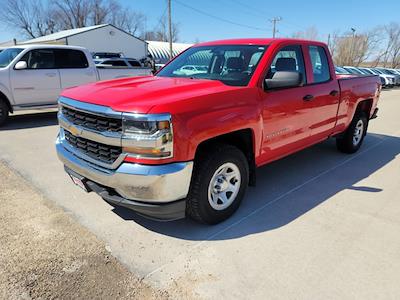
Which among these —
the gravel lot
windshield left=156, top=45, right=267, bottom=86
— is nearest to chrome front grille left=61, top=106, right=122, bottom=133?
the gravel lot

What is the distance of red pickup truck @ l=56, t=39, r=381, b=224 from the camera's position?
2.64 m

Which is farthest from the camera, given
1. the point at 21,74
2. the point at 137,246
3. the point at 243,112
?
the point at 21,74

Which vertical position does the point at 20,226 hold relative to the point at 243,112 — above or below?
below

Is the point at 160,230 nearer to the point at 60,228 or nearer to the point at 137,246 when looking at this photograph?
the point at 137,246

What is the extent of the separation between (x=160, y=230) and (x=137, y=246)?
349mm

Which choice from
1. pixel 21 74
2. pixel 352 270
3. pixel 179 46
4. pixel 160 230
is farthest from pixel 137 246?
pixel 179 46

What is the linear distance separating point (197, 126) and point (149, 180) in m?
0.62

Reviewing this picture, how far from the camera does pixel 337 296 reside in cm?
240

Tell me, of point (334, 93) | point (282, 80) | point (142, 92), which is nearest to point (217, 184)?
point (142, 92)

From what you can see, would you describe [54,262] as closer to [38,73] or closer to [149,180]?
[149,180]

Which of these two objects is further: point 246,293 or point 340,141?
point 340,141

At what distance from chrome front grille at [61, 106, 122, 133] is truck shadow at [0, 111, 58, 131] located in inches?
212

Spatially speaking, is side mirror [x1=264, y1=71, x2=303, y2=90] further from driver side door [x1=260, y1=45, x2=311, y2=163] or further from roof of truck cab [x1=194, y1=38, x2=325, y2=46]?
roof of truck cab [x1=194, y1=38, x2=325, y2=46]

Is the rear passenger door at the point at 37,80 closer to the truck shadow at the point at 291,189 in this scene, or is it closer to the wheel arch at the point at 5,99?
the wheel arch at the point at 5,99
